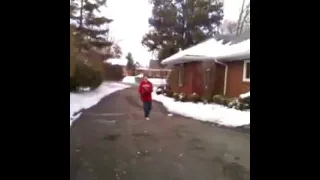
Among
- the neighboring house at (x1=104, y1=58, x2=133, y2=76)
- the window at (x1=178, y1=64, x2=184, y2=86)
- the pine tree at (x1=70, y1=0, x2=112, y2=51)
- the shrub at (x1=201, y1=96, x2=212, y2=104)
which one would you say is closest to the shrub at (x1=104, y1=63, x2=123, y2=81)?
the neighboring house at (x1=104, y1=58, x2=133, y2=76)

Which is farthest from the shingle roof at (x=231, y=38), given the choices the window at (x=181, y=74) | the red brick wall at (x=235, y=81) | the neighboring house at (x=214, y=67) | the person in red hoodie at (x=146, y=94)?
the person in red hoodie at (x=146, y=94)

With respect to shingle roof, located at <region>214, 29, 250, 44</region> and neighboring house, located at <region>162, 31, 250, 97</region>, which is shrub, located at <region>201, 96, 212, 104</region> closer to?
neighboring house, located at <region>162, 31, 250, 97</region>

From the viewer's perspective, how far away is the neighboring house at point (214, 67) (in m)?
2.22

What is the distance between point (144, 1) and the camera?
189cm

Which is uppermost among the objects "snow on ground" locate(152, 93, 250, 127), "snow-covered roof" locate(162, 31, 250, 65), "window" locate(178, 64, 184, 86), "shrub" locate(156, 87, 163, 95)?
"snow-covered roof" locate(162, 31, 250, 65)

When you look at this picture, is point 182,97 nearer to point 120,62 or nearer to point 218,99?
point 218,99

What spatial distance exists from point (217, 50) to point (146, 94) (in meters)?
0.93

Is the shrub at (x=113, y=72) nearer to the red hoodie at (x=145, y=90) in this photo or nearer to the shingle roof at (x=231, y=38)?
the red hoodie at (x=145, y=90)

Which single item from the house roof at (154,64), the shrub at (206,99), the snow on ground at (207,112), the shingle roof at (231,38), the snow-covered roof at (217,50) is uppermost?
the shingle roof at (231,38)

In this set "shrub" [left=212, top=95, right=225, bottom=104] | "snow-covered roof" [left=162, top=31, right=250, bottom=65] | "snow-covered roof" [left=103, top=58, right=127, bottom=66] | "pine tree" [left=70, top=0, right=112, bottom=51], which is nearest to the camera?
"pine tree" [left=70, top=0, right=112, bottom=51]

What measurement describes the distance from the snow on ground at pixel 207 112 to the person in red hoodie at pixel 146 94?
82 millimetres

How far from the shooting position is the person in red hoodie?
201cm

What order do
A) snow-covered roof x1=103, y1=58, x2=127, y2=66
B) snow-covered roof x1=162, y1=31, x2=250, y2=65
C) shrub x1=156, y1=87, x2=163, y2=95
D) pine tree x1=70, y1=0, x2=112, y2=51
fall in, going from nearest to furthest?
pine tree x1=70, y1=0, x2=112, y2=51 < snow-covered roof x1=103, y1=58, x2=127, y2=66 < shrub x1=156, y1=87, x2=163, y2=95 < snow-covered roof x1=162, y1=31, x2=250, y2=65
